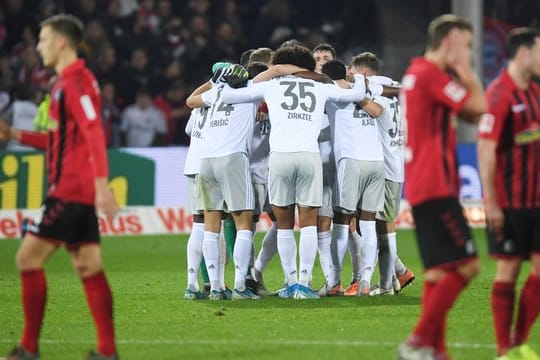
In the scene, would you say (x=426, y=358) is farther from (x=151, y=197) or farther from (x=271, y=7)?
(x=271, y=7)

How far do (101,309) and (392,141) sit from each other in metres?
5.48

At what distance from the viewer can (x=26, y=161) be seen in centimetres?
1944

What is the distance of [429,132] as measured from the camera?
7.51 meters

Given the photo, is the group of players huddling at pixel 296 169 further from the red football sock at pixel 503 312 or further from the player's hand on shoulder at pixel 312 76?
the red football sock at pixel 503 312

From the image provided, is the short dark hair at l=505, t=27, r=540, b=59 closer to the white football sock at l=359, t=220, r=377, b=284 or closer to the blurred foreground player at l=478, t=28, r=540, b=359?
the blurred foreground player at l=478, t=28, r=540, b=359

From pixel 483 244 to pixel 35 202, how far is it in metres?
6.88

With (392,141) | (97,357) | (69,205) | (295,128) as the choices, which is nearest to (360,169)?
(392,141)

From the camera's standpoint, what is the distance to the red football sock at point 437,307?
7375mm

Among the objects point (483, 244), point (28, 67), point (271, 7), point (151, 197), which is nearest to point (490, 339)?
point (483, 244)

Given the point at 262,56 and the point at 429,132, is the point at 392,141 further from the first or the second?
the point at 429,132

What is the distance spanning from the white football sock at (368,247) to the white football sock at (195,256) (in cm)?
158

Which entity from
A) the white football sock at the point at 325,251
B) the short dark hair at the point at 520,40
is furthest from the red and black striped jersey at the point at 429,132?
the white football sock at the point at 325,251

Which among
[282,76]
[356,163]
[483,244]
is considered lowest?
[483,244]

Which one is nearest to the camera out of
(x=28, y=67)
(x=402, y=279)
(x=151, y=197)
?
(x=402, y=279)
